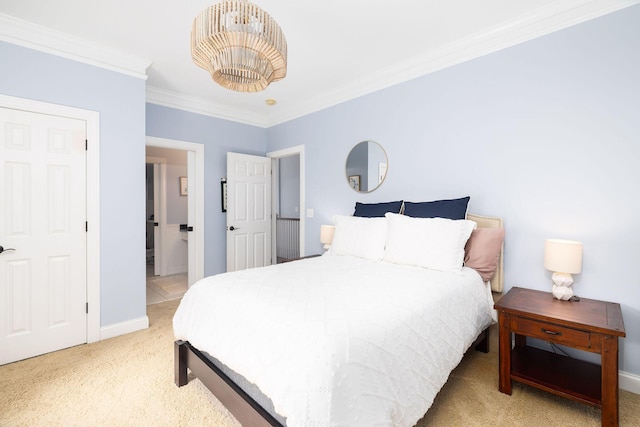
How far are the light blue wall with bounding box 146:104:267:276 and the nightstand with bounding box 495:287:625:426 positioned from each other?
347 cm

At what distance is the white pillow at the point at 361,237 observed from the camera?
8.50 feet

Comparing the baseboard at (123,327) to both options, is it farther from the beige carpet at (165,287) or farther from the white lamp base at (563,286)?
the white lamp base at (563,286)

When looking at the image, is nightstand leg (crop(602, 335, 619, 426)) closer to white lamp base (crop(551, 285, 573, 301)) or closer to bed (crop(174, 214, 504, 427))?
white lamp base (crop(551, 285, 573, 301))

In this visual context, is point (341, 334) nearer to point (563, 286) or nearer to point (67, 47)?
point (563, 286)

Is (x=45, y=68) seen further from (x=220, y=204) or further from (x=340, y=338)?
(x=340, y=338)

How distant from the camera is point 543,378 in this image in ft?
5.84

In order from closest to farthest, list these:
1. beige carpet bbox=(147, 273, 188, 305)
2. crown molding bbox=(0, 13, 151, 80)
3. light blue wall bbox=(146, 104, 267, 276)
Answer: crown molding bbox=(0, 13, 151, 80) → light blue wall bbox=(146, 104, 267, 276) → beige carpet bbox=(147, 273, 188, 305)

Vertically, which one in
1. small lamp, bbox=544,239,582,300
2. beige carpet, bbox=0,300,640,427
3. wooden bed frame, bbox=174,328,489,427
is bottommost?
beige carpet, bbox=0,300,640,427

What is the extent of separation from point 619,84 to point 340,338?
7.99 feet

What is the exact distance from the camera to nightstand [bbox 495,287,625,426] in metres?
1.53

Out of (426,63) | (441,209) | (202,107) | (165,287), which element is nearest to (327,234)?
(441,209)

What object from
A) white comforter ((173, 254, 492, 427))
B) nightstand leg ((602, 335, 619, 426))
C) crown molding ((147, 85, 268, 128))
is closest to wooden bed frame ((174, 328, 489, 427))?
white comforter ((173, 254, 492, 427))

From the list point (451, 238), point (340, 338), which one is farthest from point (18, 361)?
point (451, 238)

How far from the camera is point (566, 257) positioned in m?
1.88
